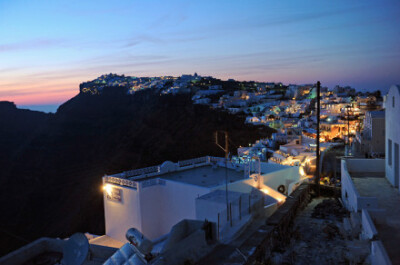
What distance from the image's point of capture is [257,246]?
15.2ft

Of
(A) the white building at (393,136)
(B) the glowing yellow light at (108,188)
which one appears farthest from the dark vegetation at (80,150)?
(A) the white building at (393,136)

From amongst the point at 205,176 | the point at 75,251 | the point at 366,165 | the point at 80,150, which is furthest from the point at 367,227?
the point at 80,150

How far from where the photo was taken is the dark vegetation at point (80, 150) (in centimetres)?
4019

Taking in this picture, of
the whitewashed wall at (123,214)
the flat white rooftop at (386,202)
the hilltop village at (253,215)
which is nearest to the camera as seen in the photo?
the hilltop village at (253,215)

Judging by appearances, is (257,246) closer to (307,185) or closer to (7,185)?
(307,185)

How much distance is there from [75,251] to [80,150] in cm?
6266

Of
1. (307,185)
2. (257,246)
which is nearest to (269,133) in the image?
(307,185)

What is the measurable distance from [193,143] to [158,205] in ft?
120

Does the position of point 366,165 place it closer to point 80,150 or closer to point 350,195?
point 350,195

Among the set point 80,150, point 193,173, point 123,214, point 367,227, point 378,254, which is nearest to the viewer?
point 378,254

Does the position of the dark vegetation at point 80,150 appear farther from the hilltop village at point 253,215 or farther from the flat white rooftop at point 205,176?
the hilltop village at point 253,215

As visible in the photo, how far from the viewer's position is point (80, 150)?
6303 cm

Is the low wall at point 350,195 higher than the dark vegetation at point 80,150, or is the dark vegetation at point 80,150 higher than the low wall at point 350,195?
the low wall at point 350,195

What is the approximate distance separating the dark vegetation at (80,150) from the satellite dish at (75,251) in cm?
2574
